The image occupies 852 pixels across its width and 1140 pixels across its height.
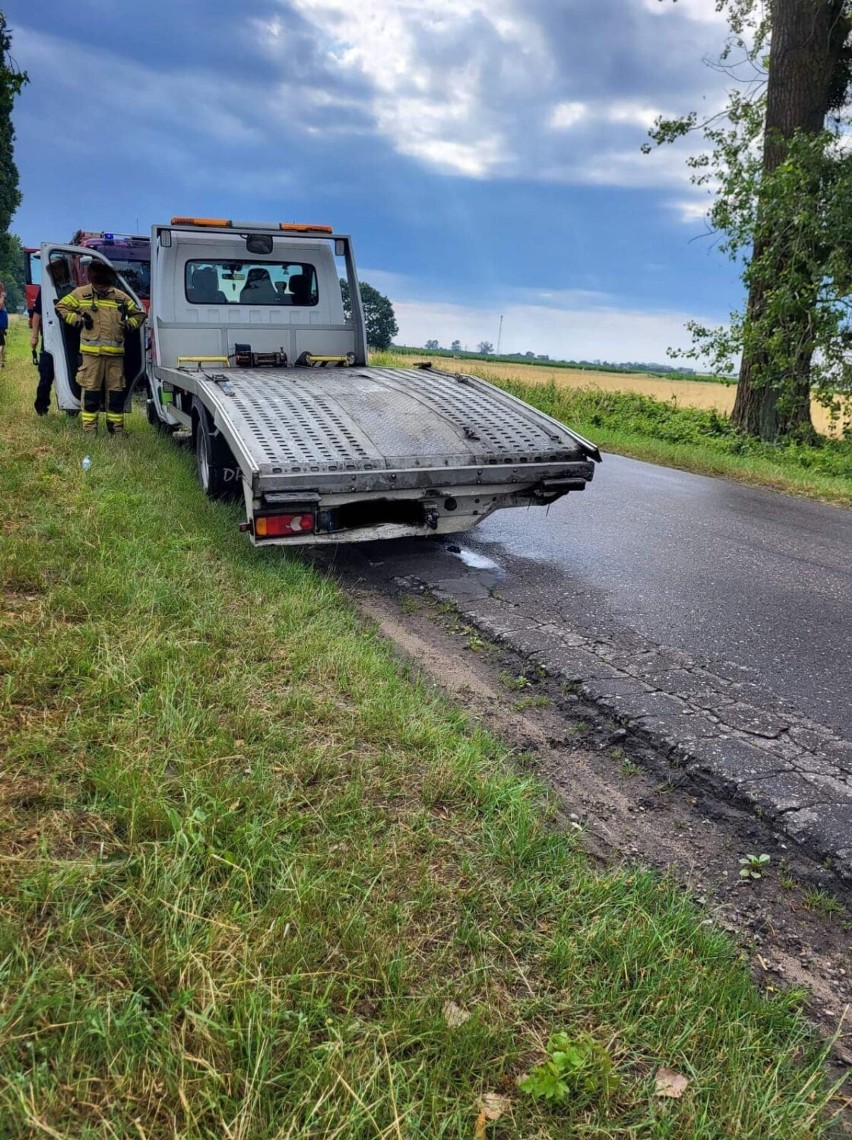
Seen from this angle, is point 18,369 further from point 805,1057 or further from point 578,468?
point 805,1057

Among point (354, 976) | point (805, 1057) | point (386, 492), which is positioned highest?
point (386, 492)

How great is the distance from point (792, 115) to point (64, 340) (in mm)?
11587

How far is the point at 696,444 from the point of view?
44.4 feet

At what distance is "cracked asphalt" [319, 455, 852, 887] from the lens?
3.06m

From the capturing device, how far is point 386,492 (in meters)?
4.76

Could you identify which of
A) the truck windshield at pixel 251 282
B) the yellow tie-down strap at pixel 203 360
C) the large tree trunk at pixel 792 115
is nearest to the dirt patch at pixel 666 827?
the yellow tie-down strap at pixel 203 360

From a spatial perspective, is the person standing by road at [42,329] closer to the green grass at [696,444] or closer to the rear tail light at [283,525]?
the rear tail light at [283,525]

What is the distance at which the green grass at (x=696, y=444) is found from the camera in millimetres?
10242

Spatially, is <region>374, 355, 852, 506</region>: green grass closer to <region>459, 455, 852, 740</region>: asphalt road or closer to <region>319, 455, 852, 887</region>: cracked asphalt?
<region>459, 455, 852, 740</region>: asphalt road

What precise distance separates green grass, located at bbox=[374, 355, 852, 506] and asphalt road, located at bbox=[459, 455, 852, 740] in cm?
173

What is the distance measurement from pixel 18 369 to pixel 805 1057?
18.6 meters

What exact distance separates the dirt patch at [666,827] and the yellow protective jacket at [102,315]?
5.84 meters

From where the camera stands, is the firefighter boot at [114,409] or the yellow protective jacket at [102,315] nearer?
the yellow protective jacket at [102,315]

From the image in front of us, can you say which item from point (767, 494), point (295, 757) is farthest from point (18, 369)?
point (295, 757)
